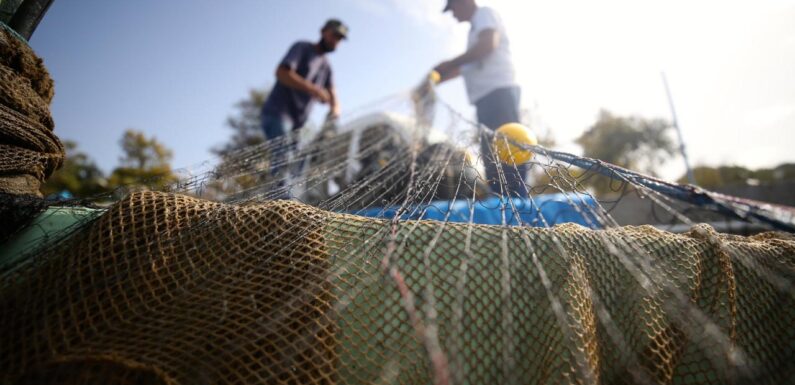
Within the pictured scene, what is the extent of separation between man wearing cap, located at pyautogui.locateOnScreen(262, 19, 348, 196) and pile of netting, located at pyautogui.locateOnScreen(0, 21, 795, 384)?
2.85 m

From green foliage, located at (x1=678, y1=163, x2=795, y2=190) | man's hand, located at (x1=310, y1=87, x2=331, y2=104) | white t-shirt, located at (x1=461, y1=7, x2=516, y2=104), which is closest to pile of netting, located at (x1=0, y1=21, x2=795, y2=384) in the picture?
white t-shirt, located at (x1=461, y1=7, x2=516, y2=104)

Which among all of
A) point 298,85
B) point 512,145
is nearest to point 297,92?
point 298,85

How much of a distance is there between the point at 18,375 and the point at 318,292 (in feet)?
2.17

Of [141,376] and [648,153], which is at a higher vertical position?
[141,376]

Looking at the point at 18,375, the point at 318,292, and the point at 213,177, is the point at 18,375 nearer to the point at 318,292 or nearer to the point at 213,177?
the point at 318,292

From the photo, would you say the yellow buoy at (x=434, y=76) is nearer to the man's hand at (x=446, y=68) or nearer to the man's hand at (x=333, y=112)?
the man's hand at (x=446, y=68)

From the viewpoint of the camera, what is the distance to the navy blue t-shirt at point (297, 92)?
4.22m

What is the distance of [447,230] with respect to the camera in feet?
4.03

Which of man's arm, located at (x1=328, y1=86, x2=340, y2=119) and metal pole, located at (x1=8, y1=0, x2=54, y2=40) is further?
man's arm, located at (x1=328, y1=86, x2=340, y2=119)

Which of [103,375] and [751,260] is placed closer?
[103,375]

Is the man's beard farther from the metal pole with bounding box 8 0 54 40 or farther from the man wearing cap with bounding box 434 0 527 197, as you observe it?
the metal pole with bounding box 8 0 54 40

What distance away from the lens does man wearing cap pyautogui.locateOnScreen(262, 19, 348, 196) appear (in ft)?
13.6

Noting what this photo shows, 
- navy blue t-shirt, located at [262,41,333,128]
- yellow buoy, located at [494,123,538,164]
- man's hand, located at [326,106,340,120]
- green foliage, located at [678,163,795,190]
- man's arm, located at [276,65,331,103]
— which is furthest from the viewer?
green foliage, located at [678,163,795,190]

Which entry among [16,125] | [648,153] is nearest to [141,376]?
[16,125]
